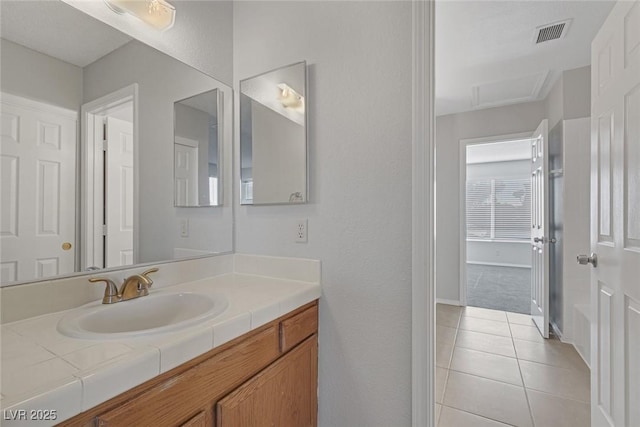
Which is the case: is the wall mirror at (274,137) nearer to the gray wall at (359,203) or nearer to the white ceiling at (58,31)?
the gray wall at (359,203)

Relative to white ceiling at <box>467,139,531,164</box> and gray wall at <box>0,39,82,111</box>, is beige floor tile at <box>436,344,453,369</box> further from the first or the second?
white ceiling at <box>467,139,531,164</box>

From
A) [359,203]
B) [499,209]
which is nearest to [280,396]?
[359,203]

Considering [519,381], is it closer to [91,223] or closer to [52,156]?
[91,223]

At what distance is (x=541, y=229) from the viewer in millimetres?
2852

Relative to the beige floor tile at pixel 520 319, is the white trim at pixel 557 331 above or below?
above

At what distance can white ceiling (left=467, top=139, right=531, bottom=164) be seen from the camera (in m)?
5.31

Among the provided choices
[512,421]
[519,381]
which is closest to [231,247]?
[512,421]

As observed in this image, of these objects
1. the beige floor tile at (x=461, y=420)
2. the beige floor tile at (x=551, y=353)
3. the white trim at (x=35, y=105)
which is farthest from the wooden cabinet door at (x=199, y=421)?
the beige floor tile at (x=551, y=353)

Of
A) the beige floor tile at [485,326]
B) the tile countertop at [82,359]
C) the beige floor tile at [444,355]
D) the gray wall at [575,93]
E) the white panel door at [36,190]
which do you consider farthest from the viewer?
the beige floor tile at [485,326]

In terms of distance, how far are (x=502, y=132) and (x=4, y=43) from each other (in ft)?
13.4

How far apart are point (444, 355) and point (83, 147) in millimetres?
2653

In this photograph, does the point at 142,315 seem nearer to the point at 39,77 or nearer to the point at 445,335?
the point at 39,77

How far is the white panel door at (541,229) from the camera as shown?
2.76 m

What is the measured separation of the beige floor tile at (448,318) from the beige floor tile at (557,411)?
1.18 metres
